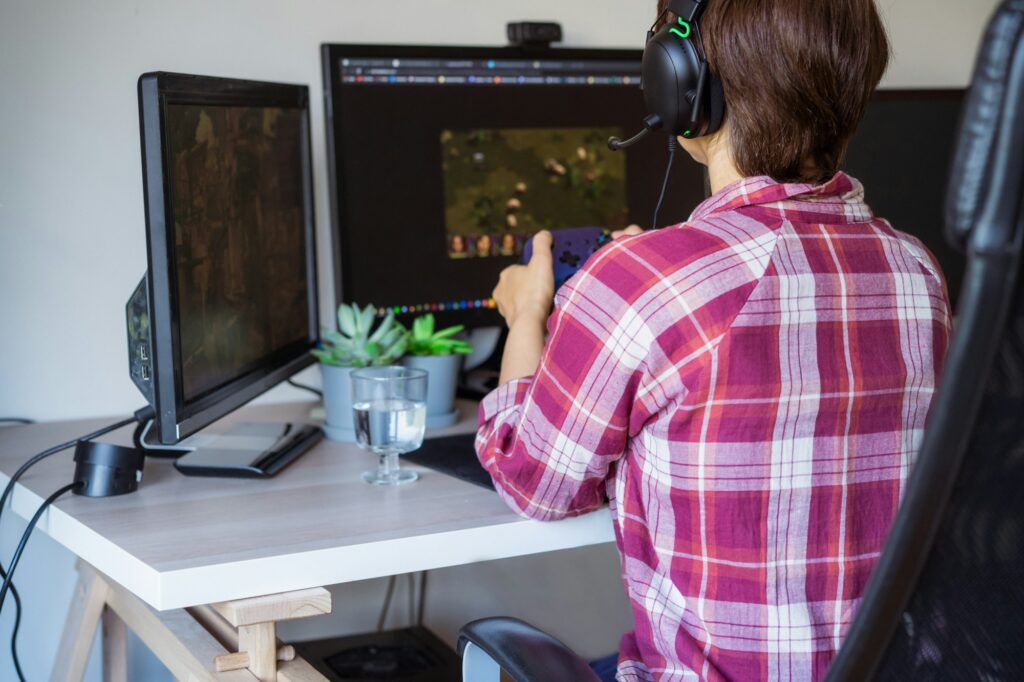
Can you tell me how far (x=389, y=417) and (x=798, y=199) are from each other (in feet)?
1.61

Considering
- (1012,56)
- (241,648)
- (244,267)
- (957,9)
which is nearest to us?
(1012,56)

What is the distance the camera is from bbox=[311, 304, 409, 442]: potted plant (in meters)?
1.44

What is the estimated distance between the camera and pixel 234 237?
129 cm

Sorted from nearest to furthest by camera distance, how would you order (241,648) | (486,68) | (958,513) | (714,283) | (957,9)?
(958,513), (714,283), (241,648), (486,68), (957,9)

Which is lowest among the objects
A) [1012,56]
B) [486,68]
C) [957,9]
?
[1012,56]

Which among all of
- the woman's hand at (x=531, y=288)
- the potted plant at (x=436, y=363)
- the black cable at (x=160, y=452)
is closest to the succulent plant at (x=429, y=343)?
the potted plant at (x=436, y=363)

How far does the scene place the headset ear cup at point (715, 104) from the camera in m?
1.02

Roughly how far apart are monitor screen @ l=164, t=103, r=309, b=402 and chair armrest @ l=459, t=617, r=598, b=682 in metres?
0.40

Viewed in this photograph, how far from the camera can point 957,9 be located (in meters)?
2.19

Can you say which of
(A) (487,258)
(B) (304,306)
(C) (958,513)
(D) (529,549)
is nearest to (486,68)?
(A) (487,258)

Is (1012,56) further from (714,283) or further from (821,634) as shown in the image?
(821,634)

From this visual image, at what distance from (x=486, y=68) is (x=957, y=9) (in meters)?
1.05

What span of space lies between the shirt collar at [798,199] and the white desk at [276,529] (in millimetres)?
341

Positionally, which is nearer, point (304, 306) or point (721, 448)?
point (721, 448)
